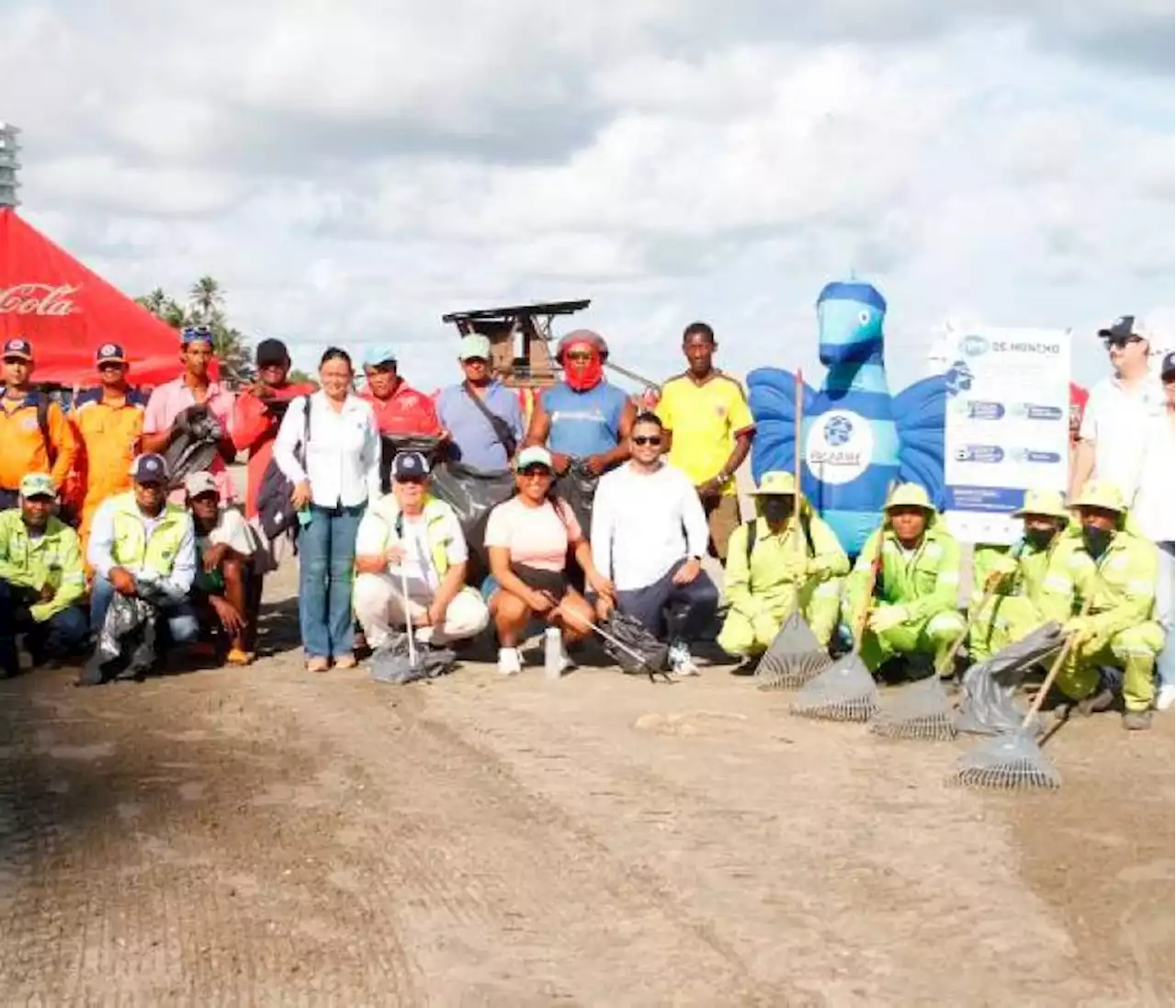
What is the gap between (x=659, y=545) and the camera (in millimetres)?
8320

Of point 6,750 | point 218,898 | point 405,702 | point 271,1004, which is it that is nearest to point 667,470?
point 405,702

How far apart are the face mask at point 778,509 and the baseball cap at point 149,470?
3.25 m

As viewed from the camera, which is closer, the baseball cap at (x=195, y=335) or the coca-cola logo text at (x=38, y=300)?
the baseball cap at (x=195, y=335)

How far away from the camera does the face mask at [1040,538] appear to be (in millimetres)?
7543

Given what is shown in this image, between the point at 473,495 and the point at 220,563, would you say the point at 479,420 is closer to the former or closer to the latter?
the point at 473,495

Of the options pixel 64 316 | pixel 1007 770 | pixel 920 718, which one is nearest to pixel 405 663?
pixel 920 718

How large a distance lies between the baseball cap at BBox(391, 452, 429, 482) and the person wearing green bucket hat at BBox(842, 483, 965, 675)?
92.6 inches

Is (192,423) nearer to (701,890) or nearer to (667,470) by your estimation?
(667,470)

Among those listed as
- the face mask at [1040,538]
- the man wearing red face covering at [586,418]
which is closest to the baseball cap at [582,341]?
the man wearing red face covering at [586,418]

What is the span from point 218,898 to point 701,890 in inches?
56.3

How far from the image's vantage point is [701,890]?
180 inches

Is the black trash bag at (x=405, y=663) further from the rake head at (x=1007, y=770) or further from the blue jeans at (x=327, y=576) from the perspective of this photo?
the rake head at (x=1007, y=770)

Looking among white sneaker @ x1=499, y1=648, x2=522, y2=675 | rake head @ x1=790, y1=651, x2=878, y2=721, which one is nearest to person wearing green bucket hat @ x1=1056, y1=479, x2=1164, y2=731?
rake head @ x1=790, y1=651, x2=878, y2=721

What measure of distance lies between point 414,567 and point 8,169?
657 cm
